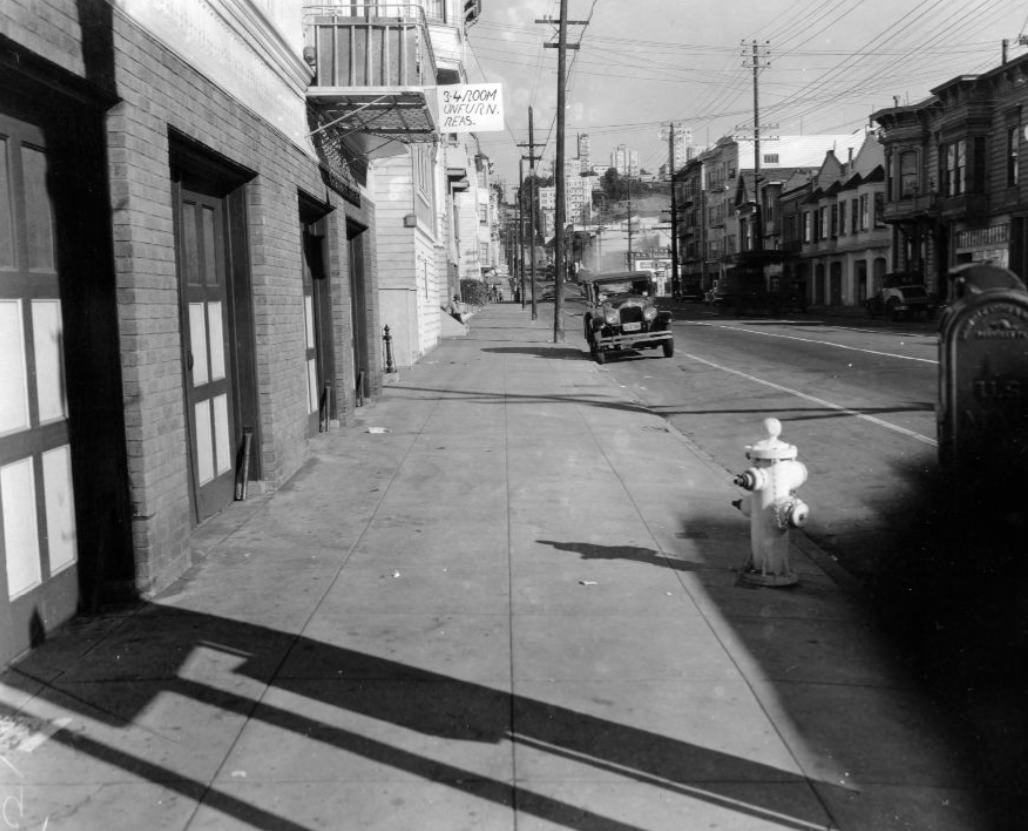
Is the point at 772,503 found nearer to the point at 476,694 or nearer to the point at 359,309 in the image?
the point at 476,694

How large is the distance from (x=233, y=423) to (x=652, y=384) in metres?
12.7

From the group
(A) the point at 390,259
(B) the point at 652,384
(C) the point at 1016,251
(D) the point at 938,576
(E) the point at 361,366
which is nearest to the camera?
(D) the point at 938,576

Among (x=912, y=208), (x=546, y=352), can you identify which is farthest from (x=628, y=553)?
(x=912, y=208)

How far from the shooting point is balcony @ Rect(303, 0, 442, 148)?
41.9 feet

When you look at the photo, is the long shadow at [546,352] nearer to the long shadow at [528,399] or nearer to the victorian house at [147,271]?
the long shadow at [528,399]

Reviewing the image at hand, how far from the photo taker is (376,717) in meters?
4.67

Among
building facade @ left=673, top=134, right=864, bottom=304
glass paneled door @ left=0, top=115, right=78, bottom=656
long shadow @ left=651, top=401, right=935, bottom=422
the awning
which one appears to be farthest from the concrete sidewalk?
building facade @ left=673, top=134, right=864, bottom=304

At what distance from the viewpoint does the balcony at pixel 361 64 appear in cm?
1277

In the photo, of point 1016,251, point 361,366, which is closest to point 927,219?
point 1016,251

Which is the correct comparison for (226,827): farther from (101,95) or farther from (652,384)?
(652,384)

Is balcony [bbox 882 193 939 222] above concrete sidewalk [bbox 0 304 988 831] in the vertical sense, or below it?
above

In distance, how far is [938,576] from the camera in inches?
281

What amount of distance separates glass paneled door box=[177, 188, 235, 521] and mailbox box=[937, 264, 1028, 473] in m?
5.14

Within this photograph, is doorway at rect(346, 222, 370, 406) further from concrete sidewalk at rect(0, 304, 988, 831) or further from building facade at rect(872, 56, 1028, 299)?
building facade at rect(872, 56, 1028, 299)
